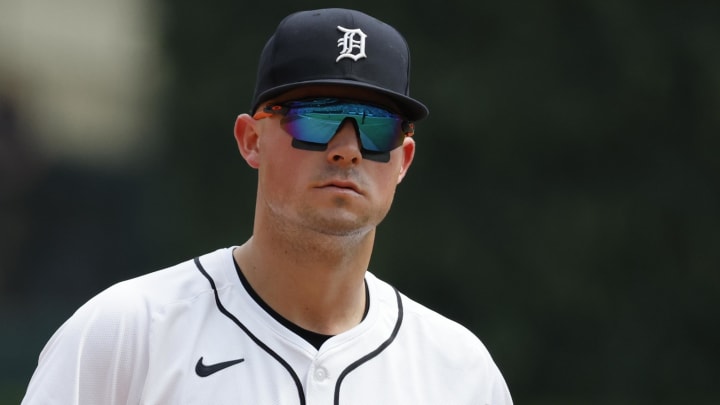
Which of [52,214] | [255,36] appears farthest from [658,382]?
[52,214]

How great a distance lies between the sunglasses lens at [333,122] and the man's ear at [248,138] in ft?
0.56

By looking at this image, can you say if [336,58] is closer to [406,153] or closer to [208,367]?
[406,153]

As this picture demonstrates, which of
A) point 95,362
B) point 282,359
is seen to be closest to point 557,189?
point 282,359

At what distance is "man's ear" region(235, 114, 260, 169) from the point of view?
332 centimetres

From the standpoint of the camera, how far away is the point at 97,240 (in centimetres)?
1148

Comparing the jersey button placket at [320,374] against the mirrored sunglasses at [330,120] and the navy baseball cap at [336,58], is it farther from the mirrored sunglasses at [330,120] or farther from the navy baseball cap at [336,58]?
the navy baseball cap at [336,58]

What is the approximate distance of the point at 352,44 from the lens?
10.4ft

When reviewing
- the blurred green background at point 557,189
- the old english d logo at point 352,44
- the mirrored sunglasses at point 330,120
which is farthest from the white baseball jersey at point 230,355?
the blurred green background at point 557,189

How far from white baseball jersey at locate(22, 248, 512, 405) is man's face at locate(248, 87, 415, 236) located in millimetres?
269

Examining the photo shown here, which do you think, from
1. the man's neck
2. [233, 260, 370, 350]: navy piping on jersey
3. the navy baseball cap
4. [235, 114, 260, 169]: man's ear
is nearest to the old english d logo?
the navy baseball cap

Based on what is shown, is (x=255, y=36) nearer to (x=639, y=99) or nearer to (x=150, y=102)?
Answer: (x=150, y=102)

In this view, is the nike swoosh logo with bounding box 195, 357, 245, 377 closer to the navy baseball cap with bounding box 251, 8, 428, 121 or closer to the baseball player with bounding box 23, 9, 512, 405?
the baseball player with bounding box 23, 9, 512, 405

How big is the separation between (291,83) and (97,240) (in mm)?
8668

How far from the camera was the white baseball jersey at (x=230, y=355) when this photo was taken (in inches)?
115
